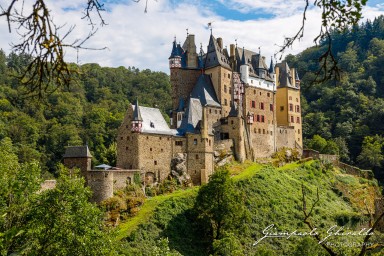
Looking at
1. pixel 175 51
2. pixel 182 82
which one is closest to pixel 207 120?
pixel 182 82

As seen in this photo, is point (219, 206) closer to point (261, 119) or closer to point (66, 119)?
point (261, 119)

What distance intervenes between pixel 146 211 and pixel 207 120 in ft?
44.5

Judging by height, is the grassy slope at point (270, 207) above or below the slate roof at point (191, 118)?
below

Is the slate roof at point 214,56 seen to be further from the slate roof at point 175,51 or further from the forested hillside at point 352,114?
the forested hillside at point 352,114

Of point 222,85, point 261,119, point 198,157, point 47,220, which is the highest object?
point 222,85

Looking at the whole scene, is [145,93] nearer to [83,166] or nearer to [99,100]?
[99,100]

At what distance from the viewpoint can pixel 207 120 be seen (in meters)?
47.9

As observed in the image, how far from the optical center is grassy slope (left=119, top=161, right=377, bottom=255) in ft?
119

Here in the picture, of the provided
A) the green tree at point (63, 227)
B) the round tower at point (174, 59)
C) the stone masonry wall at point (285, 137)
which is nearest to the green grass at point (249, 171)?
the stone masonry wall at point (285, 137)

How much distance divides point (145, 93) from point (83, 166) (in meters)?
55.8

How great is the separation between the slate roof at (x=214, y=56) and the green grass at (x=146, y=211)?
49.7 ft

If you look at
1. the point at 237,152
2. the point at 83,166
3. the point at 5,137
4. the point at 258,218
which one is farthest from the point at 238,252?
the point at 5,137

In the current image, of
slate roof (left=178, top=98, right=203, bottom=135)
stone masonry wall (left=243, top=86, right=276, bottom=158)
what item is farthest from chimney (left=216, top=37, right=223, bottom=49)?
slate roof (left=178, top=98, right=203, bottom=135)

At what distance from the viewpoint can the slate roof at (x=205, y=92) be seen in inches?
1918
